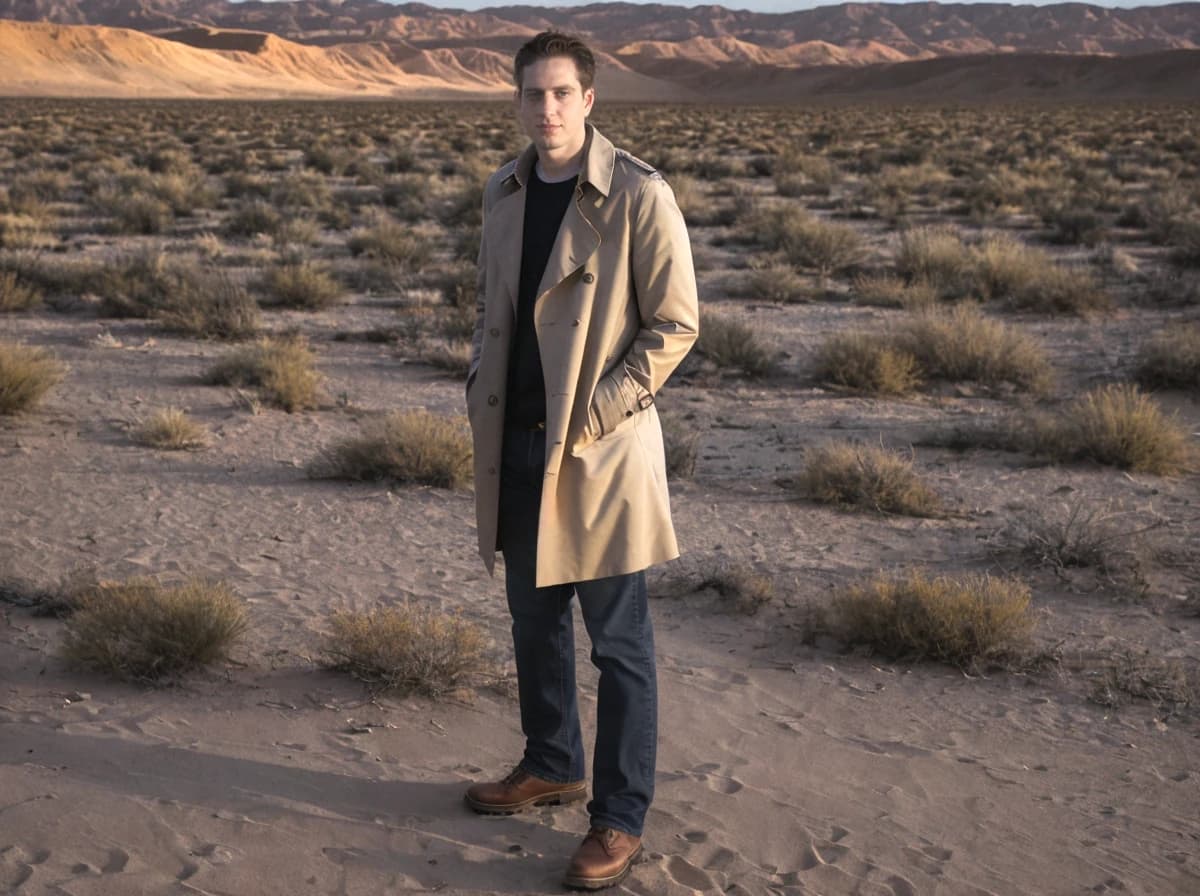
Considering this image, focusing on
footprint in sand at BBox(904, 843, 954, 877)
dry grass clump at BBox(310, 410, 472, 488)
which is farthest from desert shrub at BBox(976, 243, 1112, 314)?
footprint in sand at BBox(904, 843, 954, 877)

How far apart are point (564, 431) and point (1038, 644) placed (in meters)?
3.32

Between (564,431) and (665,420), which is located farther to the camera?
(665,420)

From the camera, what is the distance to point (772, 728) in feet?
16.6

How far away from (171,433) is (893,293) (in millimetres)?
8320

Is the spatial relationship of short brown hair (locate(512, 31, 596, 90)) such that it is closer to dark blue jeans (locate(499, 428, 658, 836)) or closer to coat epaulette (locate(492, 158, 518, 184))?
coat epaulette (locate(492, 158, 518, 184))

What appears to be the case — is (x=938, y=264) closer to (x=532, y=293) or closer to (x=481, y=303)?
(x=481, y=303)

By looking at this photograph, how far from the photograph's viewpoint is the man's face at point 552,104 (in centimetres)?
333

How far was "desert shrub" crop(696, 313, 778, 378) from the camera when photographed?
11266 mm

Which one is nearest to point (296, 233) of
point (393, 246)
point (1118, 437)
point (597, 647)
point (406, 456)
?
point (393, 246)

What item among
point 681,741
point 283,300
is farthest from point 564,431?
point 283,300

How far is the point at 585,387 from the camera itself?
11.2ft

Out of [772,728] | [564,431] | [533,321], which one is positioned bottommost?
[772,728]

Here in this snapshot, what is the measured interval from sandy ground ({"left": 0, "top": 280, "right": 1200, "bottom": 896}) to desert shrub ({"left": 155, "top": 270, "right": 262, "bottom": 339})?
3746 millimetres

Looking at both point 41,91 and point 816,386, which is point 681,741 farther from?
point 41,91
